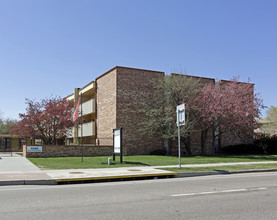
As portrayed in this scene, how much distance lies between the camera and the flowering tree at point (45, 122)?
30223mm

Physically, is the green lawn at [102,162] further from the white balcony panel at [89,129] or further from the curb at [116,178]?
the white balcony panel at [89,129]

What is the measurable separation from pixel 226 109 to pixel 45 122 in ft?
59.1

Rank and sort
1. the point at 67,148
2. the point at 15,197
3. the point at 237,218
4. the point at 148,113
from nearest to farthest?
the point at 237,218
the point at 15,197
the point at 67,148
the point at 148,113

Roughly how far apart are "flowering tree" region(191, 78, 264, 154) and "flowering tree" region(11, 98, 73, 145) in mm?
13708

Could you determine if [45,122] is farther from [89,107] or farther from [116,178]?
Answer: [116,178]

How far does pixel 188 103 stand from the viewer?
1064 inches

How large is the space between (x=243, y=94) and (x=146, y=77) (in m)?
9.90

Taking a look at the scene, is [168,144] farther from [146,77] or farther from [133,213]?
[133,213]

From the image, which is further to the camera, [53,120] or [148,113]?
[53,120]

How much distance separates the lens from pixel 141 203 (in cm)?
709

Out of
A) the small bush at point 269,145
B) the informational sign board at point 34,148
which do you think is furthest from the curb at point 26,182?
the small bush at point 269,145

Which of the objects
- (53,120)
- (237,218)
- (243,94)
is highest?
(243,94)

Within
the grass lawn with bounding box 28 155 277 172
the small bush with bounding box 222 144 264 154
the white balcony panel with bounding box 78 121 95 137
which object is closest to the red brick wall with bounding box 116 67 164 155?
the white balcony panel with bounding box 78 121 95 137

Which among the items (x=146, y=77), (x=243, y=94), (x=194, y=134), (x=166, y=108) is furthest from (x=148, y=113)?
(x=243, y=94)
